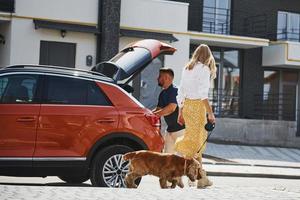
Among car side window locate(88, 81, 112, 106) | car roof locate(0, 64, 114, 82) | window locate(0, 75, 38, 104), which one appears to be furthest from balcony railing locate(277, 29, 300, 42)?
window locate(0, 75, 38, 104)

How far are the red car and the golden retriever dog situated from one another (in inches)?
24.5

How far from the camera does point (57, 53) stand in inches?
786

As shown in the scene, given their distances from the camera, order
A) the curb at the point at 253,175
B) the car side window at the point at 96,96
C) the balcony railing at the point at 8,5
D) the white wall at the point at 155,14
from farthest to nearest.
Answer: the white wall at the point at 155,14
the balcony railing at the point at 8,5
the curb at the point at 253,175
the car side window at the point at 96,96

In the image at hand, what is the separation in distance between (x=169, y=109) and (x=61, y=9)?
10.7m

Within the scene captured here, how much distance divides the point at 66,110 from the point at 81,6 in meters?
11.9

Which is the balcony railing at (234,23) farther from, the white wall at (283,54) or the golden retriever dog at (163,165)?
the golden retriever dog at (163,165)

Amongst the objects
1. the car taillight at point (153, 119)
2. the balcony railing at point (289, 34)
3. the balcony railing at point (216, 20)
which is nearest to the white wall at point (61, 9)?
the balcony railing at point (216, 20)

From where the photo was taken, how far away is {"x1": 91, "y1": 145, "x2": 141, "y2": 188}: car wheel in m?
8.79

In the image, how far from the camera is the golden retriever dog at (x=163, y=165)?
8.25 metres

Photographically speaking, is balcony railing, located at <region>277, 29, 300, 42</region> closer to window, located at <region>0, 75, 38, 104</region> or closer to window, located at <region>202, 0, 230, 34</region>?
window, located at <region>202, 0, 230, 34</region>

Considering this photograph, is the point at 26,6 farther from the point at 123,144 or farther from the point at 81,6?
the point at 123,144

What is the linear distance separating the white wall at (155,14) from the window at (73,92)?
12.0 metres

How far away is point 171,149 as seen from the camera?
10.0 metres

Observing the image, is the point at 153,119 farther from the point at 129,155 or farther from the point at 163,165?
the point at 163,165
